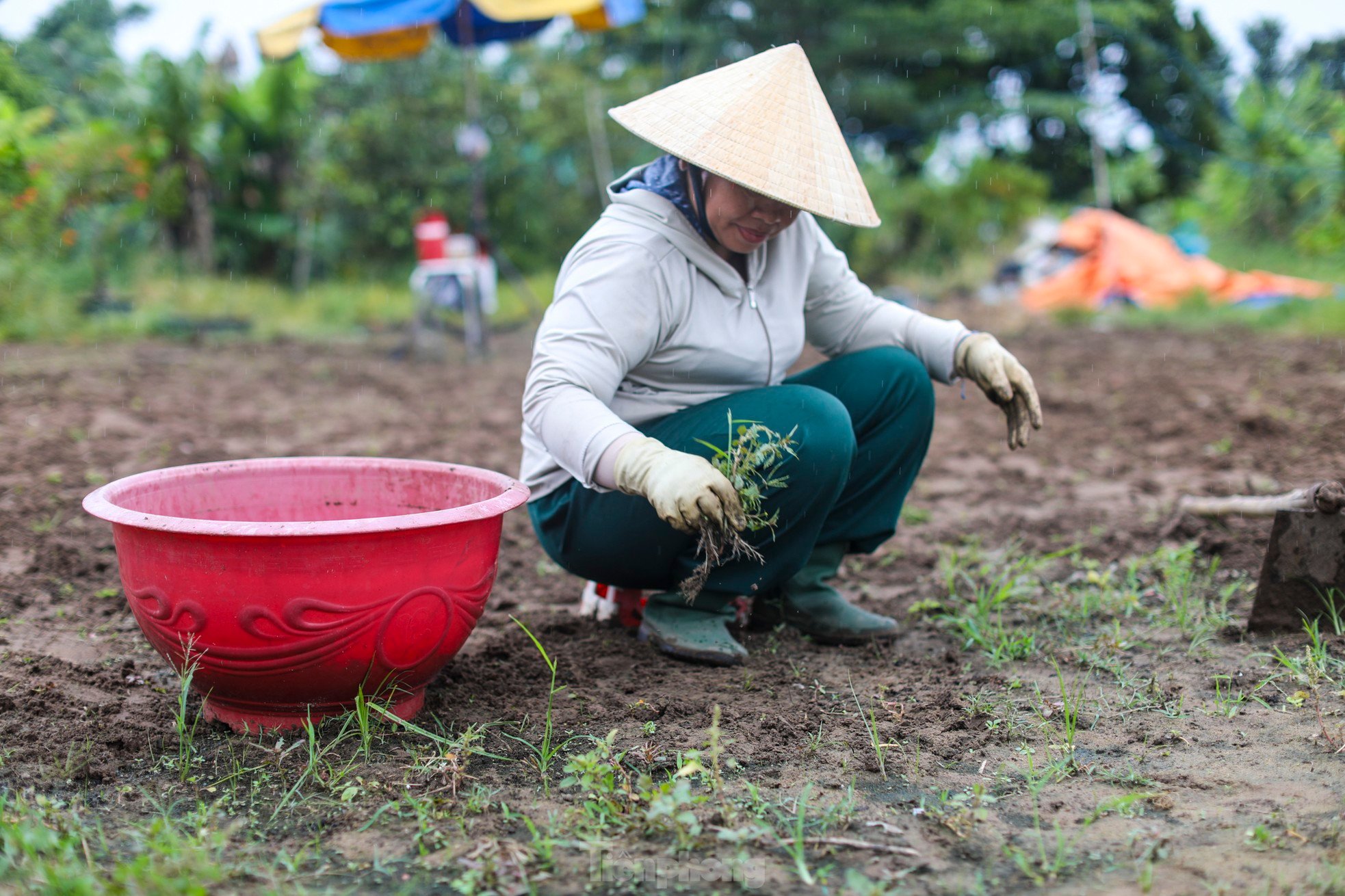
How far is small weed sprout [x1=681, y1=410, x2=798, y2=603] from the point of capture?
1914mm

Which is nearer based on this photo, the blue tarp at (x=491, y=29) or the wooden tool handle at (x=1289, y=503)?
the wooden tool handle at (x=1289, y=503)

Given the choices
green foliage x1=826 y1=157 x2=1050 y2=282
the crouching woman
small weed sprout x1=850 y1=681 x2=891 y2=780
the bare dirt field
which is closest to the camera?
the bare dirt field

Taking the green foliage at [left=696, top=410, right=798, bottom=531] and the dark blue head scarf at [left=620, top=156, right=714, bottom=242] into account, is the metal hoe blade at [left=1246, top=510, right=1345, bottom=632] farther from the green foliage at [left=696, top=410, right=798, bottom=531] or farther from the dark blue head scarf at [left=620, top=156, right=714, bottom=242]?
the dark blue head scarf at [left=620, top=156, right=714, bottom=242]

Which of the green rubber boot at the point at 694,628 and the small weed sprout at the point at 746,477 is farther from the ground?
the small weed sprout at the point at 746,477

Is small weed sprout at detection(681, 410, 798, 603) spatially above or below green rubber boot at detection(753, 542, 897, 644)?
above

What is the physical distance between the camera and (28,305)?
6.75m

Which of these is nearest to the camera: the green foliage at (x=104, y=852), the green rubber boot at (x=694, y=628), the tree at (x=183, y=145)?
the green foliage at (x=104, y=852)

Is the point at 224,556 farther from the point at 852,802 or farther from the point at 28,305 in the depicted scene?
the point at 28,305

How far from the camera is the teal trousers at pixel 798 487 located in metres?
2.13

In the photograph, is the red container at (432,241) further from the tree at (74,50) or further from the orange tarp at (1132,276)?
the orange tarp at (1132,276)

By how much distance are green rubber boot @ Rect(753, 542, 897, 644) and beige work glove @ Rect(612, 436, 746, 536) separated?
2.03ft

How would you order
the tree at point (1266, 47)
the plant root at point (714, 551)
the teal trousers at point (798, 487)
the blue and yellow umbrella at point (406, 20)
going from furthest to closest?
the tree at point (1266, 47)
the blue and yellow umbrella at point (406, 20)
the teal trousers at point (798, 487)
the plant root at point (714, 551)

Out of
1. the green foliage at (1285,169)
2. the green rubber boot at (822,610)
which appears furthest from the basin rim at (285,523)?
the green foliage at (1285,169)

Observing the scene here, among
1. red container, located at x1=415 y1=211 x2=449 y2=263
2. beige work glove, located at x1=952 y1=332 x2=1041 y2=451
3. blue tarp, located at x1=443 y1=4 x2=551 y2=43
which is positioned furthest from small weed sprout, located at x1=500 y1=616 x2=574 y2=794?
blue tarp, located at x1=443 y1=4 x2=551 y2=43
